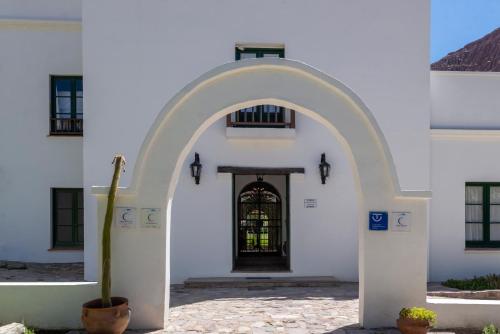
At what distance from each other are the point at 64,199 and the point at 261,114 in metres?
6.35

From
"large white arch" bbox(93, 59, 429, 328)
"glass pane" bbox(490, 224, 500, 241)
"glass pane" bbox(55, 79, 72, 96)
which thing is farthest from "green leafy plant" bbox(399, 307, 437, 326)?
"glass pane" bbox(55, 79, 72, 96)

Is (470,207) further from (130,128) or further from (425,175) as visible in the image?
(130,128)

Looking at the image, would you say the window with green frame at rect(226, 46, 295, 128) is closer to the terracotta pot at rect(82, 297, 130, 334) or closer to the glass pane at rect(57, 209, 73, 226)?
the terracotta pot at rect(82, 297, 130, 334)

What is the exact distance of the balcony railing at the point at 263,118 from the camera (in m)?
8.79

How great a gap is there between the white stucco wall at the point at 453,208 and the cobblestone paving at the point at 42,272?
911cm

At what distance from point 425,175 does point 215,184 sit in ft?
17.4

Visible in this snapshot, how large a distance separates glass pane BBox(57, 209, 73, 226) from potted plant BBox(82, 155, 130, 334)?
19.4 feet

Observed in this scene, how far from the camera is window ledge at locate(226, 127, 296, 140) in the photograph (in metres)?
8.65

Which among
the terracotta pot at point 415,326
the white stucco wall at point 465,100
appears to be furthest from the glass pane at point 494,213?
the terracotta pot at point 415,326

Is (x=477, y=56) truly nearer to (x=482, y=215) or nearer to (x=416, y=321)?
(x=482, y=215)

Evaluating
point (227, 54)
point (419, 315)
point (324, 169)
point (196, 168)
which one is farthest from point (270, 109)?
point (419, 315)

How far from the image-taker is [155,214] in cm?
545

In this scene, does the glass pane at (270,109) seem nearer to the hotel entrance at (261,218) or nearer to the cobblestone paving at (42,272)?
the hotel entrance at (261,218)

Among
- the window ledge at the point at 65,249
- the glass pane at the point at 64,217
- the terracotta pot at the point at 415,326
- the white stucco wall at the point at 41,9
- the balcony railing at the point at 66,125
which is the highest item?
the white stucco wall at the point at 41,9
